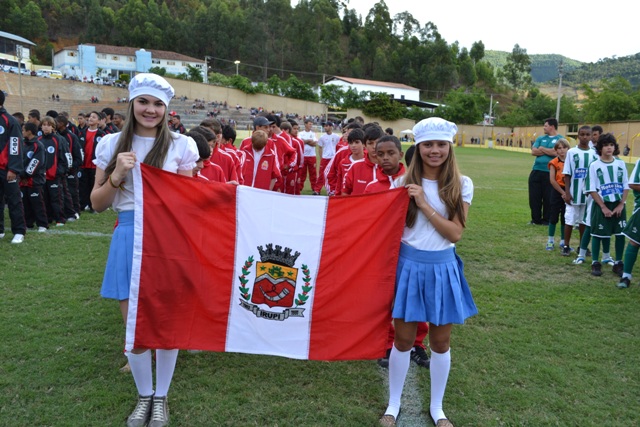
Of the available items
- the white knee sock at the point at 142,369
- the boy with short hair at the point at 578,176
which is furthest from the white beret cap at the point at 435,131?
the boy with short hair at the point at 578,176

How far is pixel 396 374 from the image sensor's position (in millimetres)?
3480

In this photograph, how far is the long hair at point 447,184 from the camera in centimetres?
322

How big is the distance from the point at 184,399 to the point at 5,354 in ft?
5.74

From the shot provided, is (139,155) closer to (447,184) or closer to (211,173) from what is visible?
(447,184)

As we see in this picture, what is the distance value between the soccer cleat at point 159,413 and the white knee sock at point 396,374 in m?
1.48

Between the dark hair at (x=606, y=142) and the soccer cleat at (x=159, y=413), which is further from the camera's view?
the dark hair at (x=606, y=142)

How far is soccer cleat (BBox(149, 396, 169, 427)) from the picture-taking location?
131 inches

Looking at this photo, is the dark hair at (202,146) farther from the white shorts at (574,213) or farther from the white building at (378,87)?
the white building at (378,87)

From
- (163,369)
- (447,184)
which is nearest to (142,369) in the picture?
(163,369)

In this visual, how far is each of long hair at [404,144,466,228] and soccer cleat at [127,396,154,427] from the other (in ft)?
6.91

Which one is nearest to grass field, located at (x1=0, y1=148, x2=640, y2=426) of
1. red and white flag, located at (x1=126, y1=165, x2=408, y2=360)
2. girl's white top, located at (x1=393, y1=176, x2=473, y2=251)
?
red and white flag, located at (x1=126, y1=165, x2=408, y2=360)

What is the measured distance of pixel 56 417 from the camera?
11.2 feet

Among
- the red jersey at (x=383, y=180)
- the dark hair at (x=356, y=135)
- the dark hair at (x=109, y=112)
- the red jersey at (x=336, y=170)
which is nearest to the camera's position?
the red jersey at (x=383, y=180)

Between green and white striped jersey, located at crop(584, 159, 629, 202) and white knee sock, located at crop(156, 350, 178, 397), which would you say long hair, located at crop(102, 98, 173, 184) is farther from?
green and white striped jersey, located at crop(584, 159, 629, 202)
